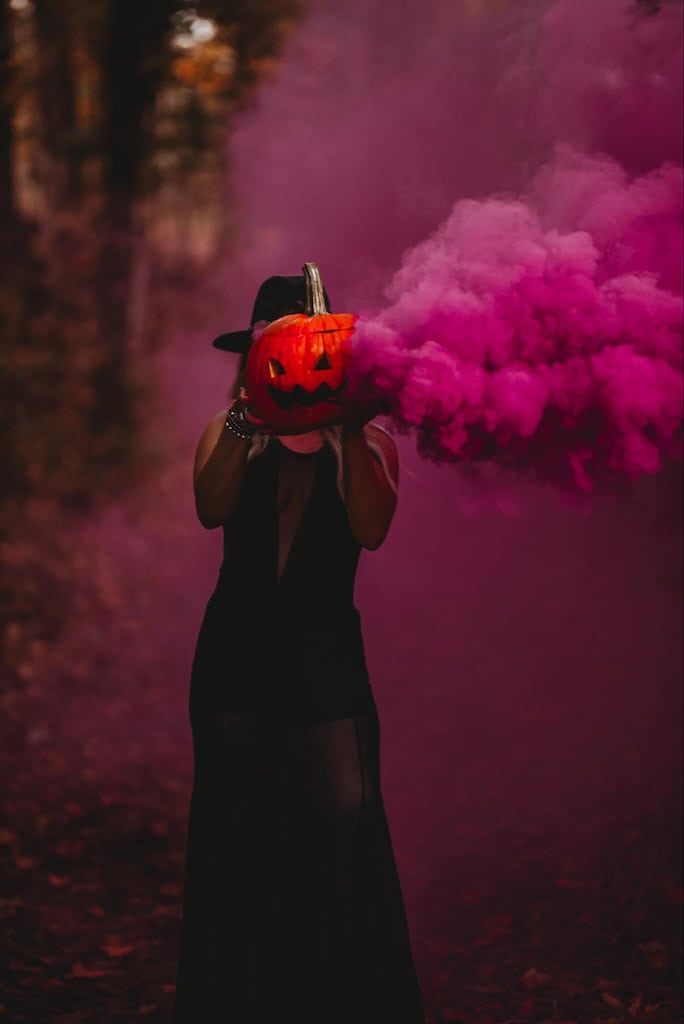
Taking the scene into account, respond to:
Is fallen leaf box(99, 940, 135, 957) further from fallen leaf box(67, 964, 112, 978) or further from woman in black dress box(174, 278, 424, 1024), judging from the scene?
woman in black dress box(174, 278, 424, 1024)

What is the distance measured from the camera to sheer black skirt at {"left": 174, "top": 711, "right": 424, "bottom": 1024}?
327 cm

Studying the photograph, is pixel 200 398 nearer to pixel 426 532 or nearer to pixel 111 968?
pixel 426 532

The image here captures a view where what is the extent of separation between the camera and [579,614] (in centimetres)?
834

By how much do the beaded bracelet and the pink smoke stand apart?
441 mm

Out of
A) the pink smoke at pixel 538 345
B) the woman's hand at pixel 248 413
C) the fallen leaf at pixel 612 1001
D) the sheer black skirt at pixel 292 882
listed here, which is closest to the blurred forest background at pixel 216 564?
the fallen leaf at pixel 612 1001

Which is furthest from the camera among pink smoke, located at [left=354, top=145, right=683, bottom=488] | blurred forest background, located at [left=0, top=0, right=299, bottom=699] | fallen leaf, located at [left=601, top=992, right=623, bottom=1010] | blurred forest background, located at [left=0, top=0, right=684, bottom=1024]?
blurred forest background, located at [left=0, top=0, right=299, bottom=699]

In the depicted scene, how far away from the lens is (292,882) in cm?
335

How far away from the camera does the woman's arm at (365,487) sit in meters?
3.17

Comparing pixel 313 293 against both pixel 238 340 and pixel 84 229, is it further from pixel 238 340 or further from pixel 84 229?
pixel 84 229

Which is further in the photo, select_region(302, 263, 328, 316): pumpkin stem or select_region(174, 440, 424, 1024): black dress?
select_region(174, 440, 424, 1024): black dress

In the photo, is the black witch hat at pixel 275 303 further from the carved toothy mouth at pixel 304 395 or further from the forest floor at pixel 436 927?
the forest floor at pixel 436 927

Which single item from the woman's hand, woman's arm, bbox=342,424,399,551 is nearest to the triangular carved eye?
the woman's hand

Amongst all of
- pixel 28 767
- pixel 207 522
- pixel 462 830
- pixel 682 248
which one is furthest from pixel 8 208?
pixel 682 248

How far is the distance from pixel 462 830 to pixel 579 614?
2.67 m
